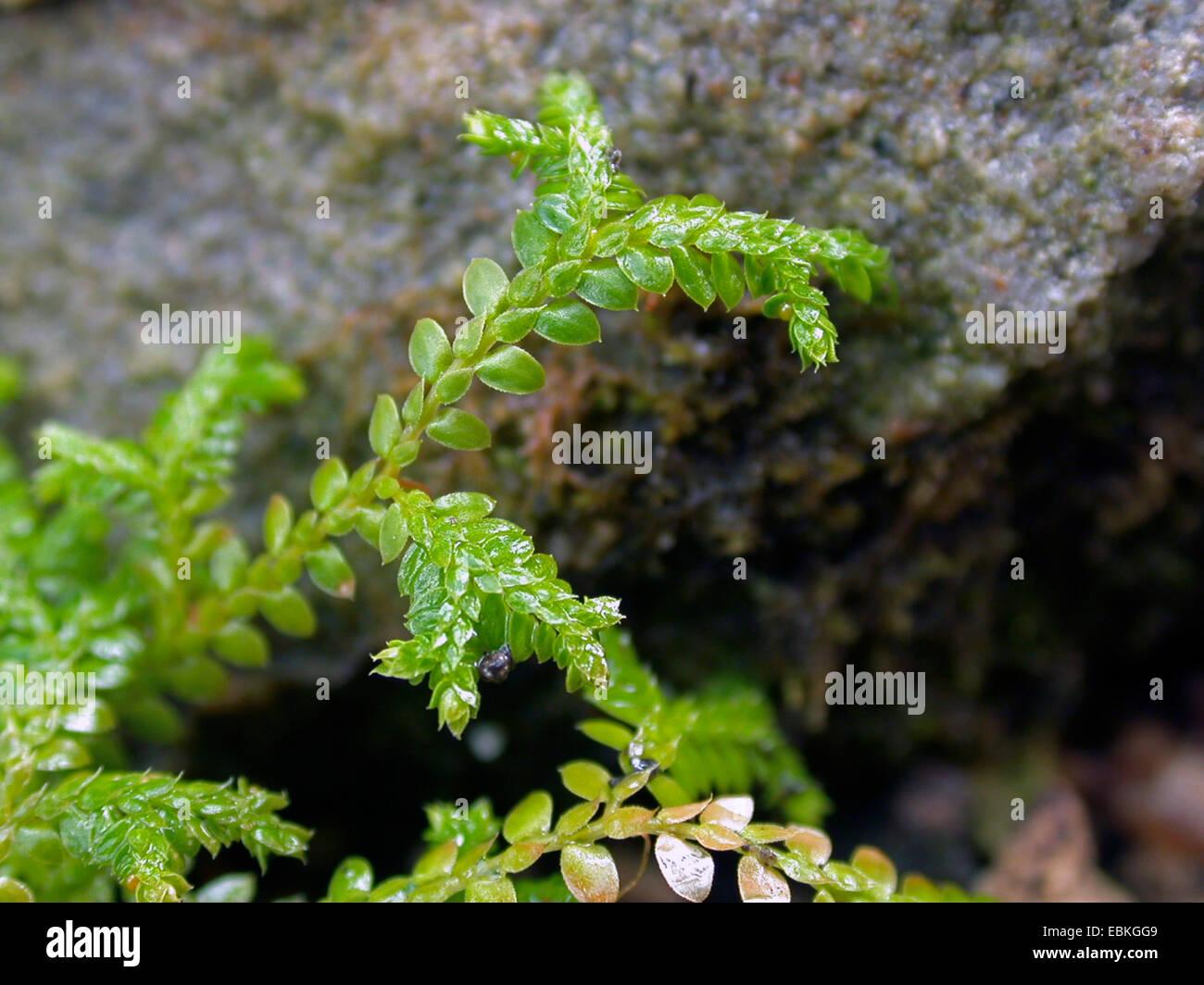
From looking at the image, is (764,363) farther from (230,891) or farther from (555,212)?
(230,891)

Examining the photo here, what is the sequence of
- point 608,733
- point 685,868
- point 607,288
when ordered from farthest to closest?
point 608,733
point 607,288
point 685,868

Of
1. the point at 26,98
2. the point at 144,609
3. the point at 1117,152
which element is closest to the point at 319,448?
the point at 144,609

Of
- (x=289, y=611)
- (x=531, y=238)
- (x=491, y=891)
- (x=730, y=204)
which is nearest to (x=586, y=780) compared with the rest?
(x=491, y=891)

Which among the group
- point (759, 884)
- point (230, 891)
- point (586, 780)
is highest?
point (586, 780)

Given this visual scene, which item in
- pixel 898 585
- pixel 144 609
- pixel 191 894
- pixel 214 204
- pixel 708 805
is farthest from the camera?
pixel 214 204

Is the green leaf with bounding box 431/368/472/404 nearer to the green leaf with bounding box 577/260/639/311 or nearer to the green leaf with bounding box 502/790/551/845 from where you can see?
the green leaf with bounding box 577/260/639/311

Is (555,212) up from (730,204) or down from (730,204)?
down

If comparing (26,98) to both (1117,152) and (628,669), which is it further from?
(1117,152)

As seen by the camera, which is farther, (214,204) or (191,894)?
(214,204)
